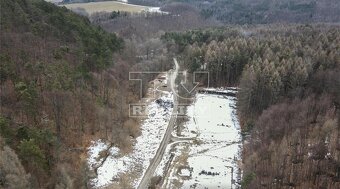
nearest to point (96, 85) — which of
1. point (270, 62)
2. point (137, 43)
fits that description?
point (270, 62)

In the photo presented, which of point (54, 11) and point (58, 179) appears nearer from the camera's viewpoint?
point (58, 179)

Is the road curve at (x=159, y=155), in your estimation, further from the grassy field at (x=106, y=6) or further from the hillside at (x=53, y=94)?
the grassy field at (x=106, y=6)

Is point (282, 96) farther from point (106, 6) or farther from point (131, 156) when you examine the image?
point (106, 6)

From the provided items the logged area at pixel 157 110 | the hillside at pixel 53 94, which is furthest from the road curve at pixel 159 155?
the hillside at pixel 53 94

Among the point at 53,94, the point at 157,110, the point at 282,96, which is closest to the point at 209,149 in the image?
the point at 157,110

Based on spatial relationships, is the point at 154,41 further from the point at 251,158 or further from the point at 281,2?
the point at 281,2
